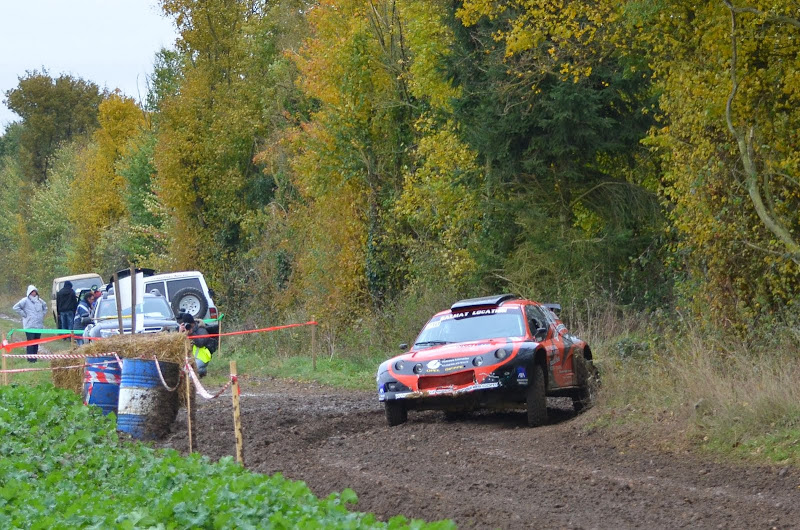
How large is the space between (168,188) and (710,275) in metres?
34.2

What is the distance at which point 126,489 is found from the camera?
9320 mm

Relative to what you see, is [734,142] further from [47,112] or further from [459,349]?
[47,112]

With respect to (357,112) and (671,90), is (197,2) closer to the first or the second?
(357,112)

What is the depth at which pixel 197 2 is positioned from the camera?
1880 inches

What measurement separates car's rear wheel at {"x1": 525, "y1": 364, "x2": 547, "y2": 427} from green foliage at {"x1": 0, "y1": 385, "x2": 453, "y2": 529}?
4500mm

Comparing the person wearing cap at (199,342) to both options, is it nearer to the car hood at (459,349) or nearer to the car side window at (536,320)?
the car hood at (459,349)

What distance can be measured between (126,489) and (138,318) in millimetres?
15021

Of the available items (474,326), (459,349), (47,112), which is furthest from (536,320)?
(47,112)

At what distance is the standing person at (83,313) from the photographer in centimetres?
2902

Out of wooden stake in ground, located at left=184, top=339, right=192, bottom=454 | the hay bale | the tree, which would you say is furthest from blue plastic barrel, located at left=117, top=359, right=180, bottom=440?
the tree

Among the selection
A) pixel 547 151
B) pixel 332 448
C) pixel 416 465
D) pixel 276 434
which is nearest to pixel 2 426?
pixel 276 434

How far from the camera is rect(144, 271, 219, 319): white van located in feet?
99.8

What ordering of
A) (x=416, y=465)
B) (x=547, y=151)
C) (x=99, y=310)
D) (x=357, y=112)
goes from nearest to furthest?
(x=416, y=465) < (x=547, y=151) < (x=99, y=310) < (x=357, y=112)

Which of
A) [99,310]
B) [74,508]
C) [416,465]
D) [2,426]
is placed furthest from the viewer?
[99,310]
